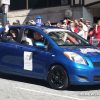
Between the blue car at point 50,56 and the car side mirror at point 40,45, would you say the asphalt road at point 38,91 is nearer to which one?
the blue car at point 50,56

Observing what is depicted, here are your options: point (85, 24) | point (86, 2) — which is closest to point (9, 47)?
point (85, 24)

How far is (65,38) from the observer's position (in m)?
12.1

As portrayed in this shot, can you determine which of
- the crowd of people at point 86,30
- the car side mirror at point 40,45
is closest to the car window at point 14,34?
the car side mirror at point 40,45

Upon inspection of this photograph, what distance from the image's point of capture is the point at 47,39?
1170 centimetres

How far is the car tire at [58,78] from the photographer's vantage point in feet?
36.2

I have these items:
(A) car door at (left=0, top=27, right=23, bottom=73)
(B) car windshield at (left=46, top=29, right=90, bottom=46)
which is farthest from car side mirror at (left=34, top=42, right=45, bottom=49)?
(A) car door at (left=0, top=27, right=23, bottom=73)

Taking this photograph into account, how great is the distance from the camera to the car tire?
A: 1104 centimetres

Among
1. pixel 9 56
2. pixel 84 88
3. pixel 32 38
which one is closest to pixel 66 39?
pixel 32 38

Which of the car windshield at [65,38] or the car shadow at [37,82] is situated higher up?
the car windshield at [65,38]

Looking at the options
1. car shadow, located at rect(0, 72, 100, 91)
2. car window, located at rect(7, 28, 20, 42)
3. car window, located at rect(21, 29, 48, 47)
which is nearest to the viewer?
car shadow, located at rect(0, 72, 100, 91)

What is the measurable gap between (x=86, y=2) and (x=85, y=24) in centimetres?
562

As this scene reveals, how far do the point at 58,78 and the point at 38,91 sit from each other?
0.61 m

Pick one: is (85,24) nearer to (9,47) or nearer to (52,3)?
(9,47)

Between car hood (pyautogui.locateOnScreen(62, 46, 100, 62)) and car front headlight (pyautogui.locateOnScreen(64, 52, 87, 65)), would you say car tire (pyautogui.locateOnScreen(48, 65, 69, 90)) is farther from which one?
car hood (pyautogui.locateOnScreen(62, 46, 100, 62))
